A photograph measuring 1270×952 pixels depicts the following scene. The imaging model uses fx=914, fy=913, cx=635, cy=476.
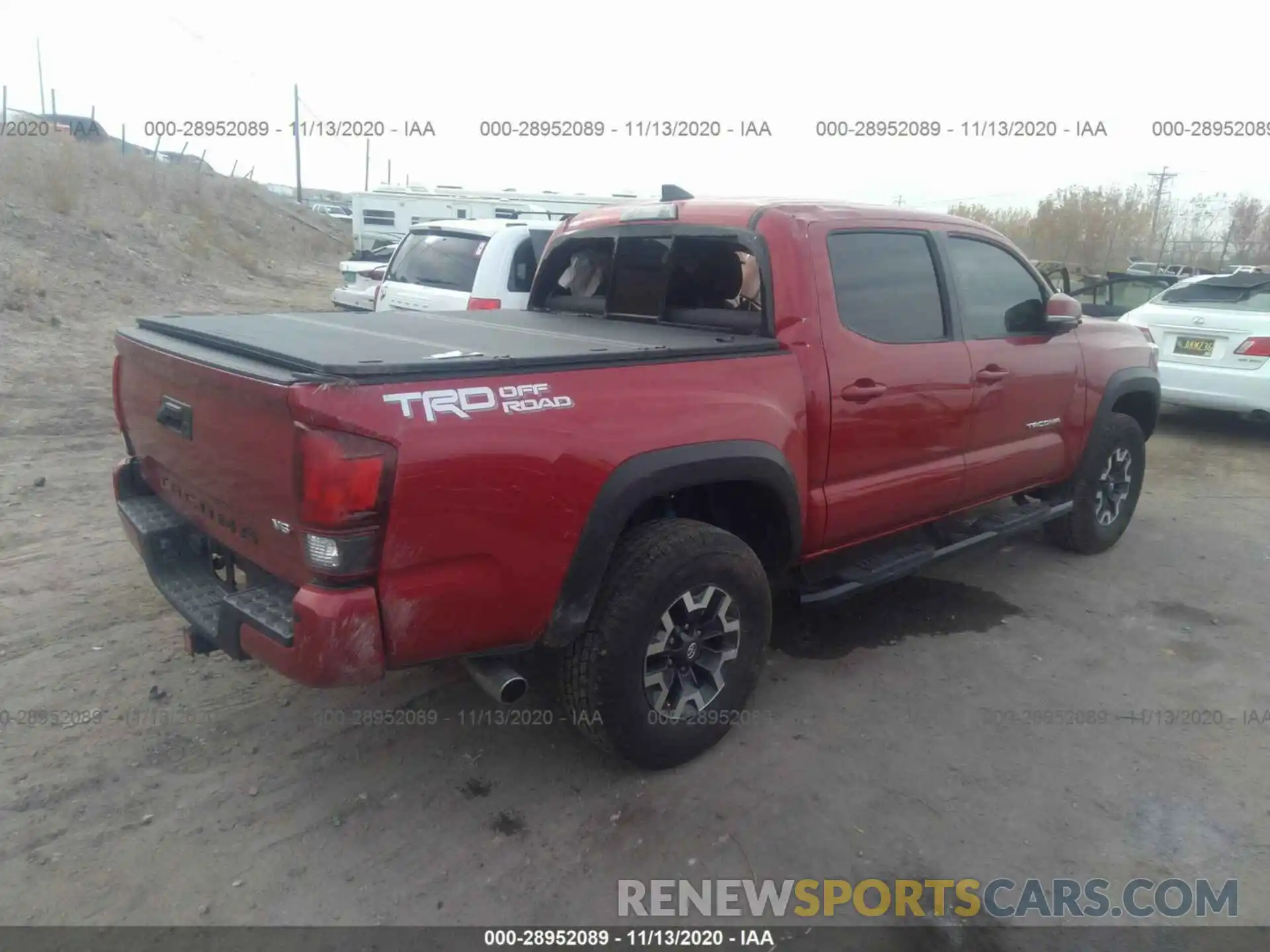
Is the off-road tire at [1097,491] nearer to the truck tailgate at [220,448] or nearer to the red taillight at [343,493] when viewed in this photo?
the red taillight at [343,493]

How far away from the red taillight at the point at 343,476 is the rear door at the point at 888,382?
187 cm

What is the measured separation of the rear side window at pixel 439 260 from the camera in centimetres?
782

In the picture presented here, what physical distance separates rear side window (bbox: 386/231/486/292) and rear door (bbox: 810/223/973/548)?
14.8 feet

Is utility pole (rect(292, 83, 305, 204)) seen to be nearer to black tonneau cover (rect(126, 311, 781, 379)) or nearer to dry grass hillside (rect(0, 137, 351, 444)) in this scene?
dry grass hillside (rect(0, 137, 351, 444))

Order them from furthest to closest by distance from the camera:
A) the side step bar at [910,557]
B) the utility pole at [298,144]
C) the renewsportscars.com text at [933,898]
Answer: the utility pole at [298,144]
the side step bar at [910,557]
the renewsportscars.com text at [933,898]

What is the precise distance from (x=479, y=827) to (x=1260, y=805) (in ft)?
8.84

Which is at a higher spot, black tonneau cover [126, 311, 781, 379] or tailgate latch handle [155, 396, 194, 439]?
black tonneau cover [126, 311, 781, 379]

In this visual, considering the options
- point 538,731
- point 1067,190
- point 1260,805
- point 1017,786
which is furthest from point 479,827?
point 1067,190

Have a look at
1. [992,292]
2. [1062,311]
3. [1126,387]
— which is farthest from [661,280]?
[1126,387]

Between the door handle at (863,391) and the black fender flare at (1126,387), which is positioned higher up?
the door handle at (863,391)

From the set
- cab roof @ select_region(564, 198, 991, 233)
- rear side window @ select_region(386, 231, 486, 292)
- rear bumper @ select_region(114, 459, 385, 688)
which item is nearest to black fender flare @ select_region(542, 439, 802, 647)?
rear bumper @ select_region(114, 459, 385, 688)

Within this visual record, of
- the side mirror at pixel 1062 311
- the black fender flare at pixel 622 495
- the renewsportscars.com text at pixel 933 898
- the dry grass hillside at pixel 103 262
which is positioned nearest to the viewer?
the renewsportscars.com text at pixel 933 898

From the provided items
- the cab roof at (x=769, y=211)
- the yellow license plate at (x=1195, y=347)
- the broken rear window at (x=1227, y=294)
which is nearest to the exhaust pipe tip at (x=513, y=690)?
the cab roof at (x=769, y=211)

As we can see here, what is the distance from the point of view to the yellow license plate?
8.12m
